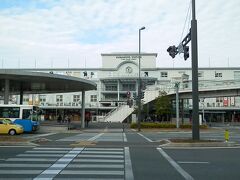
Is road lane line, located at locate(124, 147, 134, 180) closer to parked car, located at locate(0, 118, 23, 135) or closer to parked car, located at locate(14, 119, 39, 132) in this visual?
parked car, located at locate(0, 118, 23, 135)

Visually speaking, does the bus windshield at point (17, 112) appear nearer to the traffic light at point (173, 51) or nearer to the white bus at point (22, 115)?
the white bus at point (22, 115)

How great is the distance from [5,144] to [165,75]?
82942 millimetres

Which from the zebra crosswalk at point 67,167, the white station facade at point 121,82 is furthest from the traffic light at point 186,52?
the white station facade at point 121,82

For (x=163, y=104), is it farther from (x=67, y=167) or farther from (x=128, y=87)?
(x=67, y=167)

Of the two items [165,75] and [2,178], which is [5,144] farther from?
[165,75]

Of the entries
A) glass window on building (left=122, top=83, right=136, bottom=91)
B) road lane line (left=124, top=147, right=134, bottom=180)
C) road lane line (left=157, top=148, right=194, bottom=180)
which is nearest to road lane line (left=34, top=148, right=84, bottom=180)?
road lane line (left=124, top=147, right=134, bottom=180)

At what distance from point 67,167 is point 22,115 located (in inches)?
1093

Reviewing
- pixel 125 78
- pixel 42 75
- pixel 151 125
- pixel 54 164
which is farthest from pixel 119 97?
pixel 54 164

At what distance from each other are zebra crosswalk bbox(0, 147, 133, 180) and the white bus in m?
22.9

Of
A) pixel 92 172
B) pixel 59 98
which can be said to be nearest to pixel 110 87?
pixel 59 98

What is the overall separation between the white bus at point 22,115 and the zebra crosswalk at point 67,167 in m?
22.9

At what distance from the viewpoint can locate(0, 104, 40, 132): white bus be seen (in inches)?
1539

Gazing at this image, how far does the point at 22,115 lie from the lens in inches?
1556

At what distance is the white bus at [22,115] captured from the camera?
39.1m
